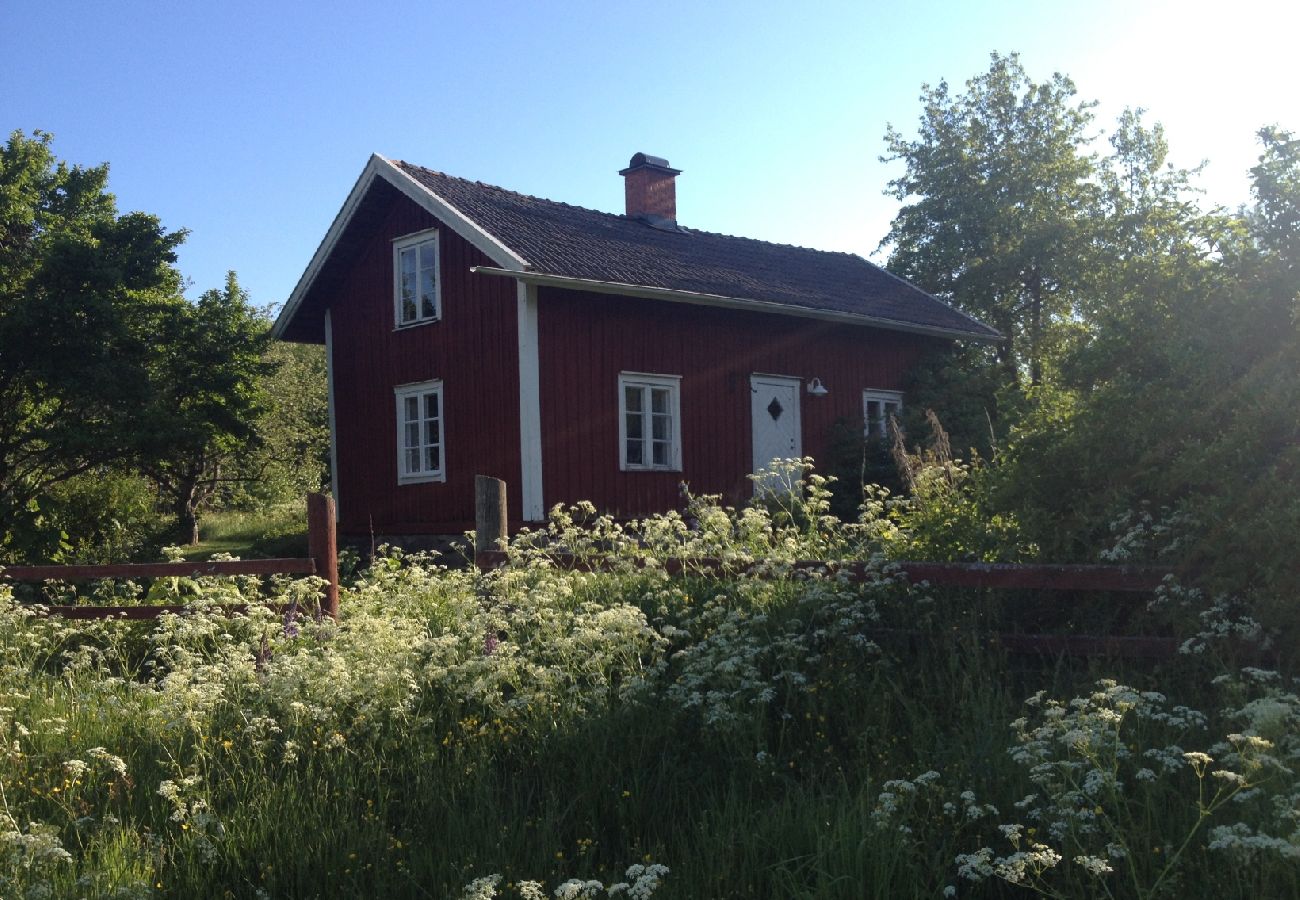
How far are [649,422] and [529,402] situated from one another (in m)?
2.09

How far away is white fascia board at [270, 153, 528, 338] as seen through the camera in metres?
14.8

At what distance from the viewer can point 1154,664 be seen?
210 inches

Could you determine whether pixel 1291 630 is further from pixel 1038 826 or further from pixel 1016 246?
pixel 1016 246

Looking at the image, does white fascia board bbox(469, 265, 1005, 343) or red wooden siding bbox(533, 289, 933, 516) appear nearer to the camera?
white fascia board bbox(469, 265, 1005, 343)

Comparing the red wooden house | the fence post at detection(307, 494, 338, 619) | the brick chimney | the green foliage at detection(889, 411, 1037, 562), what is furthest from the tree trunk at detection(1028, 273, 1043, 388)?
the fence post at detection(307, 494, 338, 619)

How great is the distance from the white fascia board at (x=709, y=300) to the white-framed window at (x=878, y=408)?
1.12m

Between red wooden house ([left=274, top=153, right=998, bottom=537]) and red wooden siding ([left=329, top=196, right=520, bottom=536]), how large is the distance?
0.03 meters

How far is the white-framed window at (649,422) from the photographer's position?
16.3 metres

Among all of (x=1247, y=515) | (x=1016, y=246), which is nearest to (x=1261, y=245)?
(x=1247, y=515)

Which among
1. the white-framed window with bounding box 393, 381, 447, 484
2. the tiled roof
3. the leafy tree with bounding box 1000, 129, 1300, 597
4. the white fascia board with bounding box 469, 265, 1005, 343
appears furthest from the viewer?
the white-framed window with bounding box 393, 381, 447, 484

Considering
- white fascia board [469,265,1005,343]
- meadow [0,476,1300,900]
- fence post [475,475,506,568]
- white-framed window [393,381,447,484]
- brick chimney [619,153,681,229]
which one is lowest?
meadow [0,476,1300,900]

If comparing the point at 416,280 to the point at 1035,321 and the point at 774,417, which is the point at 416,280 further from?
the point at 1035,321

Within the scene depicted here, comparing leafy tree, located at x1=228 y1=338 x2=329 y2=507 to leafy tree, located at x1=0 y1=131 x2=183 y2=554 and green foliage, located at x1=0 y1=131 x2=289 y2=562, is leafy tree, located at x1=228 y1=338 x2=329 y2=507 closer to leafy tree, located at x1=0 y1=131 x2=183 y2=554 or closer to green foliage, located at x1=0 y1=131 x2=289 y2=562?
green foliage, located at x1=0 y1=131 x2=289 y2=562

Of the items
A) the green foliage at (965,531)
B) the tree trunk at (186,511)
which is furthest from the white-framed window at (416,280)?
the green foliage at (965,531)
